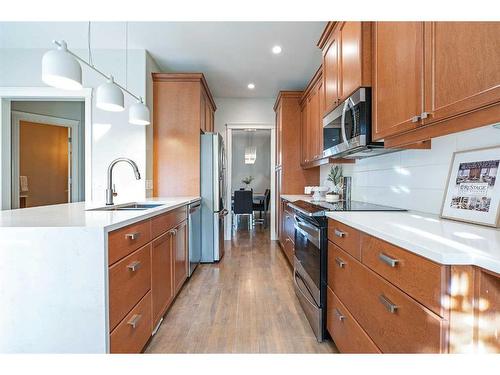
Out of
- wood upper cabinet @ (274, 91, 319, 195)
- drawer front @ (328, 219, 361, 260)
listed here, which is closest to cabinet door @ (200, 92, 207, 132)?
wood upper cabinet @ (274, 91, 319, 195)

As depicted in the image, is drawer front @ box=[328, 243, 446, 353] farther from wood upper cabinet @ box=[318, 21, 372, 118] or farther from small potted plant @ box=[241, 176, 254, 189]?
small potted plant @ box=[241, 176, 254, 189]

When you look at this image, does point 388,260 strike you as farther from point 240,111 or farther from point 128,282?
point 240,111

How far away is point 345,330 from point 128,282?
118 centimetres

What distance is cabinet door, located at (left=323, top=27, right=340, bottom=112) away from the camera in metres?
2.29

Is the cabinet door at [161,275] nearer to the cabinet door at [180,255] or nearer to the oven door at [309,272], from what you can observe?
the cabinet door at [180,255]

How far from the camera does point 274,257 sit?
394 centimetres

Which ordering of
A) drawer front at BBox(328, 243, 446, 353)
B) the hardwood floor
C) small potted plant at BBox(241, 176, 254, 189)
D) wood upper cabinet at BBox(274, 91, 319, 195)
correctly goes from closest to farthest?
drawer front at BBox(328, 243, 446, 353)
the hardwood floor
wood upper cabinet at BBox(274, 91, 319, 195)
small potted plant at BBox(241, 176, 254, 189)

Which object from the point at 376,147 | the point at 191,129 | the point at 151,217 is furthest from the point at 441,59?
the point at 191,129

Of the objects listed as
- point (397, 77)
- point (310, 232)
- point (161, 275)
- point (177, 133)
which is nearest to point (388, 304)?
point (310, 232)

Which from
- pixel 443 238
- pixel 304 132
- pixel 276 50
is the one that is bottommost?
pixel 443 238

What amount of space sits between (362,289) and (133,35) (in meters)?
3.31

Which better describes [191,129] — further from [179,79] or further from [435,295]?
[435,295]

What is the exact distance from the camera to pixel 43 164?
4.80 m

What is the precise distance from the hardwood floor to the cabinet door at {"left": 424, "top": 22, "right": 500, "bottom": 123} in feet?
5.10
